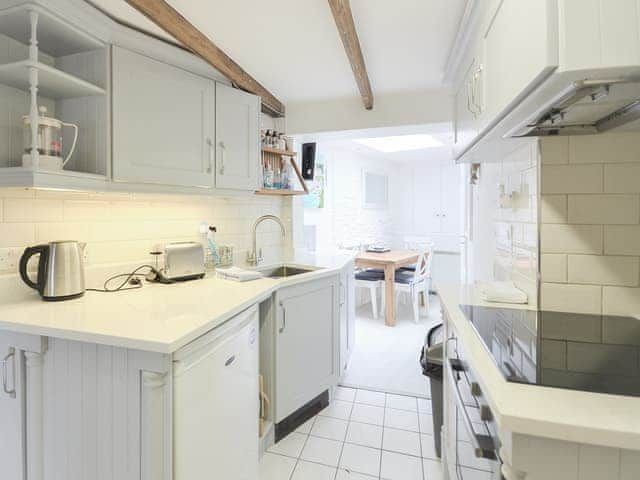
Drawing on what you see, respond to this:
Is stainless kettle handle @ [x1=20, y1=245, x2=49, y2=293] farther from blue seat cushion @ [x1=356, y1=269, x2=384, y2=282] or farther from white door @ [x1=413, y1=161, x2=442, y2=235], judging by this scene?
white door @ [x1=413, y1=161, x2=442, y2=235]

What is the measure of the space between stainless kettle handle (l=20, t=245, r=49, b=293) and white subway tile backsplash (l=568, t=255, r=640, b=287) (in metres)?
2.02

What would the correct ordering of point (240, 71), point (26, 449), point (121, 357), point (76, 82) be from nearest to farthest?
point (121, 357), point (26, 449), point (76, 82), point (240, 71)

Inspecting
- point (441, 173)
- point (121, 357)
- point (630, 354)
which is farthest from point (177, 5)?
point (441, 173)

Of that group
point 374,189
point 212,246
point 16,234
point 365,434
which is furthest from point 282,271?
point 374,189

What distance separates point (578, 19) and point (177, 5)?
5.15 ft

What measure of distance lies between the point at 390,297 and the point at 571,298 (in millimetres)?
2700

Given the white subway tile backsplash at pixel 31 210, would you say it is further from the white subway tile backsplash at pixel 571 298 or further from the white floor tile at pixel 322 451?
the white subway tile backsplash at pixel 571 298

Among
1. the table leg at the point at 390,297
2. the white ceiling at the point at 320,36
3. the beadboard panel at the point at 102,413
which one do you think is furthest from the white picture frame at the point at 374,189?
the beadboard panel at the point at 102,413

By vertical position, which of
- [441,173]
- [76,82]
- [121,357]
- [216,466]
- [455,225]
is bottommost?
[216,466]

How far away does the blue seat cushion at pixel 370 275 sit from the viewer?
165 inches

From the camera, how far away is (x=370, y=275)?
425 centimetres

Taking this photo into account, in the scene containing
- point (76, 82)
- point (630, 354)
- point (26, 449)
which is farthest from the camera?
point (76, 82)

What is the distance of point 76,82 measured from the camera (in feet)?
4.36

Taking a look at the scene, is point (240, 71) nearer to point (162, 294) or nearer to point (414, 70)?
point (414, 70)
